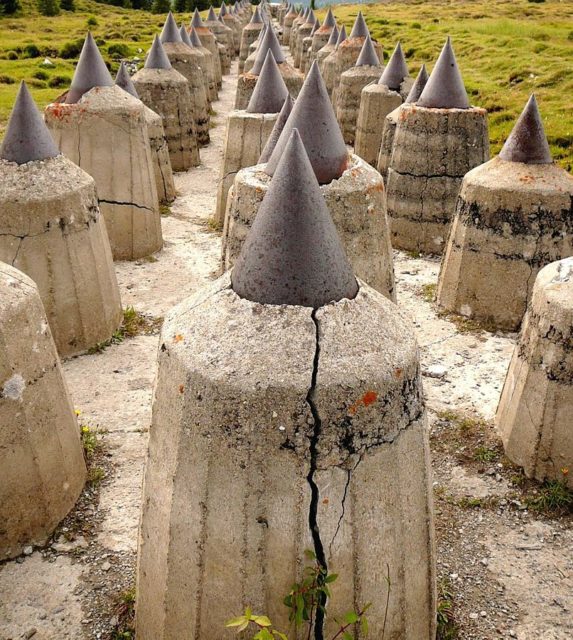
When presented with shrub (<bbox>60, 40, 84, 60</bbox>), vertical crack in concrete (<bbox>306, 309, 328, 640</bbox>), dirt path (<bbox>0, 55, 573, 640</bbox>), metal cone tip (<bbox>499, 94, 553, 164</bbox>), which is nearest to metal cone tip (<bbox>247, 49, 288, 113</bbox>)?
metal cone tip (<bbox>499, 94, 553, 164</bbox>)

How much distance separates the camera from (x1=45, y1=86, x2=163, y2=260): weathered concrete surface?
23.1 ft

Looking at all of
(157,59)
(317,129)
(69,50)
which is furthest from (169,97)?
(69,50)

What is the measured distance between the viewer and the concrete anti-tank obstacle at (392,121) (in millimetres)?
8016

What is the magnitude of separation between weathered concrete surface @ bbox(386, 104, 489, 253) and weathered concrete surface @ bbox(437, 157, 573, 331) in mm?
1514

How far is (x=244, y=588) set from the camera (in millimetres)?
2119

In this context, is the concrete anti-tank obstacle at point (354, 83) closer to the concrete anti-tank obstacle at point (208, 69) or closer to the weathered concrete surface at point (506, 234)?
the concrete anti-tank obstacle at point (208, 69)

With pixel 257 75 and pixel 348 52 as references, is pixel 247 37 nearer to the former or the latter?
pixel 348 52

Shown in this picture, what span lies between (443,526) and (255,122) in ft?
16.2

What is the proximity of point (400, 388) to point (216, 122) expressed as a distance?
1423cm

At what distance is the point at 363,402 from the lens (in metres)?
2.03

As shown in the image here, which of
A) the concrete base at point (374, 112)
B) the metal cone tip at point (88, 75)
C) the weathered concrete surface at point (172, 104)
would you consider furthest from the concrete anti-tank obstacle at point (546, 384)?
the weathered concrete surface at point (172, 104)

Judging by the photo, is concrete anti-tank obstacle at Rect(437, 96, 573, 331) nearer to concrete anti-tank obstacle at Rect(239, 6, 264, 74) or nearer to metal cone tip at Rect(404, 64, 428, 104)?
metal cone tip at Rect(404, 64, 428, 104)

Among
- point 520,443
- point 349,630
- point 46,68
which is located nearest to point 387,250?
point 520,443

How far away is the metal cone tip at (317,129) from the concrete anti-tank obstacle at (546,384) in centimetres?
138
